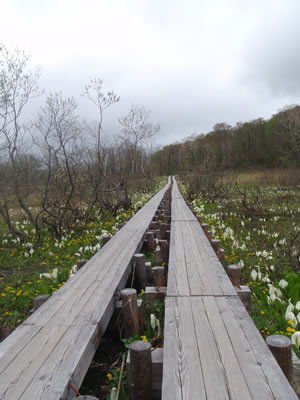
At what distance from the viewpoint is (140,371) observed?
1.77 m

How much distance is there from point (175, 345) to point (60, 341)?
817 millimetres

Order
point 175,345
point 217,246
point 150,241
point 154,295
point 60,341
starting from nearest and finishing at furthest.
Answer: point 175,345, point 60,341, point 154,295, point 217,246, point 150,241

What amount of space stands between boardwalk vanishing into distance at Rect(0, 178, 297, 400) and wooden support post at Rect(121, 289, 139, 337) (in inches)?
5.8

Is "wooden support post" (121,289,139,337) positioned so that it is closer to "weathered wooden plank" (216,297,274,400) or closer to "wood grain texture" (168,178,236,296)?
"wood grain texture" (168,178,236,296)

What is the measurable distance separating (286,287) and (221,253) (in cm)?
104

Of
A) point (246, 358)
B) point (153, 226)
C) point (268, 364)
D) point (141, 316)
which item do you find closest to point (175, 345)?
point (246, 358)

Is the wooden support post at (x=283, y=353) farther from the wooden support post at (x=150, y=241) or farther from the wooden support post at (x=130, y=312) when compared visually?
the wooden support post at (x=150, y=241)

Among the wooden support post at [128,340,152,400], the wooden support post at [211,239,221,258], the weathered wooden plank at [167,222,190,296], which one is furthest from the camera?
the wooden support post at [211,239,221,258]

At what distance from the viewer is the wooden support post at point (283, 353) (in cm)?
166

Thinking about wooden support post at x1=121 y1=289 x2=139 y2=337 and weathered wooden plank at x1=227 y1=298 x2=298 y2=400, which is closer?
weathered wooden plank at x1=227 y1=298 x2=298 y2=400

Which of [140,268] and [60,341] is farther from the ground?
[60,341]

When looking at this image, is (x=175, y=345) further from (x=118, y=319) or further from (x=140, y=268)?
(x=140, y=268)

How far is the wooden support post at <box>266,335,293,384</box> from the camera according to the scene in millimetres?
1655

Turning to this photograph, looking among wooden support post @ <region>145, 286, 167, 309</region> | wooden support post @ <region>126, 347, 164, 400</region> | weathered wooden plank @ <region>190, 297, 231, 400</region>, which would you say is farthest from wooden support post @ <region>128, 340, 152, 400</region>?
wooden support post @ <region>145, 286, 167, 309</region>
